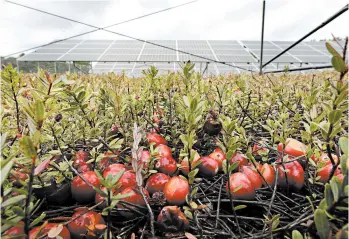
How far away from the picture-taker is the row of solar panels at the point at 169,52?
32.9 ft

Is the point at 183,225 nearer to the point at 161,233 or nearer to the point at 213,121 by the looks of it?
the point at 161,233

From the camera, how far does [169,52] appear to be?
11.1 meters

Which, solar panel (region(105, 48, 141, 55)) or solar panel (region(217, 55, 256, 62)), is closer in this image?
solar panel (region(217, 55, 256, 62))

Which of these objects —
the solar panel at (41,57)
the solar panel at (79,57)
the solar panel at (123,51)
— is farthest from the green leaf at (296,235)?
the solar panel at (123,51)

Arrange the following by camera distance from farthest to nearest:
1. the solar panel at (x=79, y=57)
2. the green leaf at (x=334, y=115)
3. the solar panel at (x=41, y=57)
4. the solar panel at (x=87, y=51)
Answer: the solar panel at (x=87, y=51)
the solar panel at (x=41, y=57)
the solar panel at (x=79, y=57)
the green leaf at (x=334, y=115)

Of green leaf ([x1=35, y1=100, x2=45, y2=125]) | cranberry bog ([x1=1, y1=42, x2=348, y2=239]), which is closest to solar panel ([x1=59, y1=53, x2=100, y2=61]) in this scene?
cranberry bog ([x1=1, y1=42, x2=348, y2=239])

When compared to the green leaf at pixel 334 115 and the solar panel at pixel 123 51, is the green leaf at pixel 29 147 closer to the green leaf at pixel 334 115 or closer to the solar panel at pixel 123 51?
the green leaf at pixel 334 115

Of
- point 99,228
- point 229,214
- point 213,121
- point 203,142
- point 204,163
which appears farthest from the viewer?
point 203,142

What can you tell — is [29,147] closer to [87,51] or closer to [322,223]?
[322,223]

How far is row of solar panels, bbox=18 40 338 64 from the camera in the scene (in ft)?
32.9

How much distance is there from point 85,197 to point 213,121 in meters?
0.41

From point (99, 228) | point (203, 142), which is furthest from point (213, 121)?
point (99, 228)

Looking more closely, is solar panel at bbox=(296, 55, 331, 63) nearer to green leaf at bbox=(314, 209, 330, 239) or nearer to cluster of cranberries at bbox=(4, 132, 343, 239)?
cluster of cranberries at bbox=(4, 132, 343, 239)

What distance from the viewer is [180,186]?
58 cm
